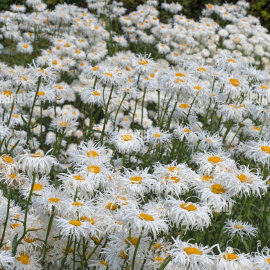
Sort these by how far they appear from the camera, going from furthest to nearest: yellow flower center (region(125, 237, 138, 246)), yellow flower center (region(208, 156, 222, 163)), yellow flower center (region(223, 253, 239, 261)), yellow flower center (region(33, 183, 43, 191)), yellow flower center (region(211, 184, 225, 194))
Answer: yellow flower center (region(208, 156, 222, 163))
yellow flower center (region(33, 183, 43, 191))
yellow flower center (region(211, 184, 225, 194))
yellow flower center (region(125, 237, 138, 246))
yellow flower center (region(223, 253, 239, 261))

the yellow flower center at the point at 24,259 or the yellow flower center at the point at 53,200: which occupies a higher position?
the yellow flower center at the point at 53,200

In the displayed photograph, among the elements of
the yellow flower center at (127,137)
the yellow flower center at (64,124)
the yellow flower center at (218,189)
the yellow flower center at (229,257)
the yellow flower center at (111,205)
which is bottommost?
the yellow flower center at (64,124)

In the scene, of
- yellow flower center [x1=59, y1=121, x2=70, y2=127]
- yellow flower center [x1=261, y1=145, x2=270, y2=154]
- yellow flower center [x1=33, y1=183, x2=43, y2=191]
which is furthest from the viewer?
yellow flower center [x1=59, y1=121, x2=70, y2=127]

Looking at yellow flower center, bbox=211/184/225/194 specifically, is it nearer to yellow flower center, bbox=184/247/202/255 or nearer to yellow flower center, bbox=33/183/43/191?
yellow flower center, bbox=184/247/202/255

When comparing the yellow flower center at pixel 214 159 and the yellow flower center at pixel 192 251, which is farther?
the yellow flower center at pixel 214 159

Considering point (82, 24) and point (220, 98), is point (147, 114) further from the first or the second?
point (82, 24)

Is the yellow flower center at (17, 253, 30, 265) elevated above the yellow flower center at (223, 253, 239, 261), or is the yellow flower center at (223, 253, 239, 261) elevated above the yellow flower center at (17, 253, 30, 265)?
the yellow flower center at (223, 253, 239, 261)

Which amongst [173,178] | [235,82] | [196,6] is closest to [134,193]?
[173,178]

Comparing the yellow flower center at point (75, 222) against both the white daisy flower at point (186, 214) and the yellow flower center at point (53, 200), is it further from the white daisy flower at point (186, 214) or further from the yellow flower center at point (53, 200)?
the white daisy flower at point (186, 214)

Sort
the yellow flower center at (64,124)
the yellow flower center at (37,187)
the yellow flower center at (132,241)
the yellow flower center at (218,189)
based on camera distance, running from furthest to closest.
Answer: the yellow flower center at (64,124), the yellow flower center at (37,187), the yellow flower center at (218,189), the yellow flower center at (132,241)

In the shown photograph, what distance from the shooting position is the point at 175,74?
3.78 metres

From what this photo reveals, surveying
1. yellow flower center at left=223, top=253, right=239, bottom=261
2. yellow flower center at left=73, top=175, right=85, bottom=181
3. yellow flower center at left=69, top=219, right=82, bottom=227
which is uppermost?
yellow flower center at left=223, top=253, right=239, bottom=261

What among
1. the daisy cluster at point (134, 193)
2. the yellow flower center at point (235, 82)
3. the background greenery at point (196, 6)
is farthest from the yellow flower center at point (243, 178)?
the background greenery at point (196, 6)

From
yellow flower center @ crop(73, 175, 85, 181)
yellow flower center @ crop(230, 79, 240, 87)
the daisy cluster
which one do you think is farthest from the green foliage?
yellow flower center @ crop(73, 175, 85, 181)
